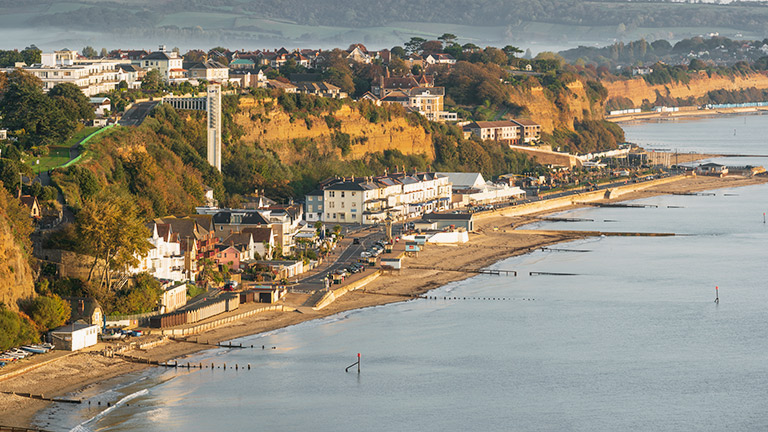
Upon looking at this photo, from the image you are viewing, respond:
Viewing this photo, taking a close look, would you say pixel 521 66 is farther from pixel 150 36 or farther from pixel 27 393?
pixel 150 36

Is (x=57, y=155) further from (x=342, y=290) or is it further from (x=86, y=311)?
(x=86, y=311)

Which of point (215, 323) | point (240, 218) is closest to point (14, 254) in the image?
point (215, 323)

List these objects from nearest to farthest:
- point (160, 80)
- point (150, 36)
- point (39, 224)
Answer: point (39, 224)
point (160, 80)
point (150, 36)

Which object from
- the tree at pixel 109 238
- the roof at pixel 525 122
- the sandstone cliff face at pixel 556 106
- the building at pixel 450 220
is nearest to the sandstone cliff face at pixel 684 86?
the sandstone cliff face at pixel 556 106

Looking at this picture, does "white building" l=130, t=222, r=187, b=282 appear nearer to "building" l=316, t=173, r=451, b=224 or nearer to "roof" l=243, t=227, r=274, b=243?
"roof" l=243, t=227, r=274, b=243

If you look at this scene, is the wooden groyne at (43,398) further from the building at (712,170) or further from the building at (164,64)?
the building at (712,170)

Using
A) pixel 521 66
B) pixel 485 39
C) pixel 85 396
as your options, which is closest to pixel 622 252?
pixel 85 396
